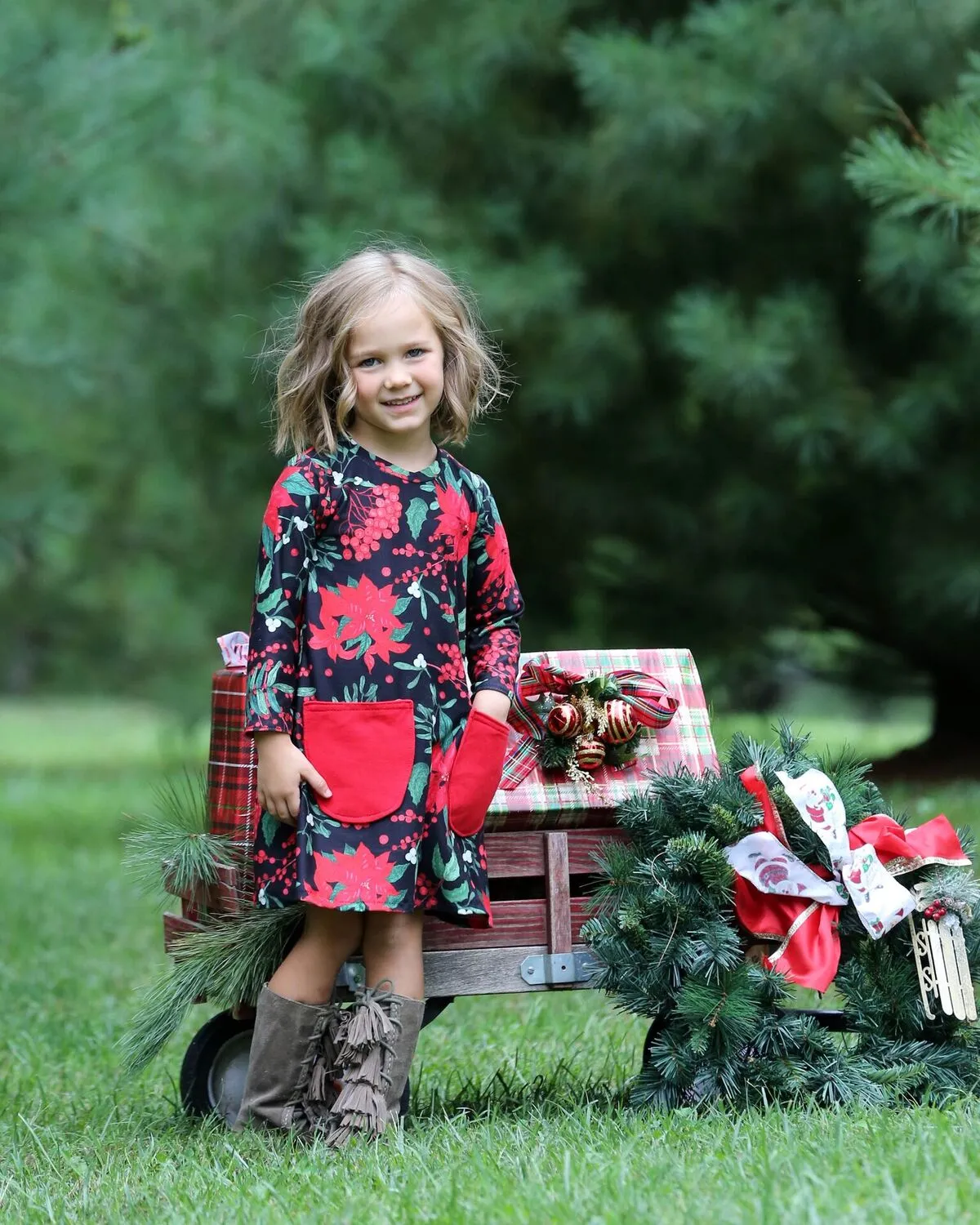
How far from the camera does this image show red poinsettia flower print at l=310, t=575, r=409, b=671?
2967 millimetres

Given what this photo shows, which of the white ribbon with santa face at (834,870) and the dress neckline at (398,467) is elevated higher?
the dress neckline at (398,467)

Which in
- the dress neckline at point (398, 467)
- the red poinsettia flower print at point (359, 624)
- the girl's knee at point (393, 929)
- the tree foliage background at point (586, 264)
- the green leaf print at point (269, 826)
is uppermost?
the tree foliage background at point (586, 264)

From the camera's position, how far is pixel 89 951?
19.0 feet

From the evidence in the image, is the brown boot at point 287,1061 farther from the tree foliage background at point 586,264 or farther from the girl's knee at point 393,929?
the tree foliage background at point 586,264

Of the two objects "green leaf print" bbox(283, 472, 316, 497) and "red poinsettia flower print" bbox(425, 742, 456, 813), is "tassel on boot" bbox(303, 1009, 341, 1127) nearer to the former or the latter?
"red poinsettia flower print" bbox(425, 742, 456, 813)

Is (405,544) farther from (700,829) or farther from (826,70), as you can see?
(826,70)

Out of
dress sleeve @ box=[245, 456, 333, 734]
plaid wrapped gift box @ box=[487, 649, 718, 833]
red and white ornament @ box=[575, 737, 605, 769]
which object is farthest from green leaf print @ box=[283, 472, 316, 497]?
red and white ornament @ box=[575, 737, 605, 769]

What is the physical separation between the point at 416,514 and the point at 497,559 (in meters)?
0.23

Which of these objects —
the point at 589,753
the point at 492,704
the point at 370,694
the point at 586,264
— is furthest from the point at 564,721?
the point at 586,264

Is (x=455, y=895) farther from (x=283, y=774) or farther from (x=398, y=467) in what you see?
(x=398, y=467)

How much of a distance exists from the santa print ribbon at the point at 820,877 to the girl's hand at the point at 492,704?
0.49 metres

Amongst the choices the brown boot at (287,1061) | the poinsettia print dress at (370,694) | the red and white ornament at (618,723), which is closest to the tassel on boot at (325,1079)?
the brown boot at (287,1061)

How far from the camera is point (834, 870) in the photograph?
3055 mm

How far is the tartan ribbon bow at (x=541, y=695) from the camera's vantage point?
10.4 feet
